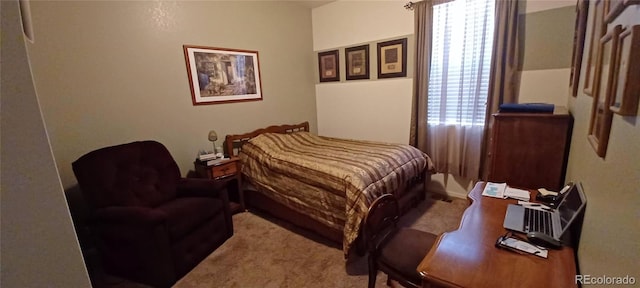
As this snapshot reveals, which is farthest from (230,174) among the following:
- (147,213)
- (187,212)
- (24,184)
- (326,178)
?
(24,184)

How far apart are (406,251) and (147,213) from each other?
181cm

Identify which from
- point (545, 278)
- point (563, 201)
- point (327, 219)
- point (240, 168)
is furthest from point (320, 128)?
point (545, 278)

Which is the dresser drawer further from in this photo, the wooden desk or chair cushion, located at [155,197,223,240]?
the wooden desk

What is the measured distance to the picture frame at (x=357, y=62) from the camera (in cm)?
378

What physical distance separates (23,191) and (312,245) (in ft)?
7.05

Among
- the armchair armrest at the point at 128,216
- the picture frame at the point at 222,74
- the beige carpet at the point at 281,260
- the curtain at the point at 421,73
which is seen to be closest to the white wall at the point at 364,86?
the curtain at the point at 421,73

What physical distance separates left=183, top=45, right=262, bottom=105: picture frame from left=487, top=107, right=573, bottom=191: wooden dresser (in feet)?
9.45

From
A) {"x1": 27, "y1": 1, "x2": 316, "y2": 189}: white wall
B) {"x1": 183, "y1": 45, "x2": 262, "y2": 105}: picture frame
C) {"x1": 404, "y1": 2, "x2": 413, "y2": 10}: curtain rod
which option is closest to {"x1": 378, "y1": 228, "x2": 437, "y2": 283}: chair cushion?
{"x1": 27, "y1": 1, "x2": 316, "y2": 189}: white wall

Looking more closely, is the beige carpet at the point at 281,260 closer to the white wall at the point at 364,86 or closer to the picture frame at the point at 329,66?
the white wall at the point at 364,86

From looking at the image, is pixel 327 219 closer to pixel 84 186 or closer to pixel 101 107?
pixel 84 186

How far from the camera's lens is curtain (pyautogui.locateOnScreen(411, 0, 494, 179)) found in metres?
2.82

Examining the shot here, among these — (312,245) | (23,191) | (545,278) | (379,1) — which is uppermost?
(379,1)

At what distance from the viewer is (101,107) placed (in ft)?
7.89

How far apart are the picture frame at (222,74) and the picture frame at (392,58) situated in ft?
5.69
